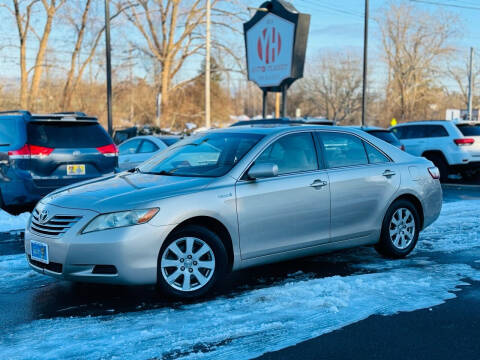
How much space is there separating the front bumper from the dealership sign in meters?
16.0

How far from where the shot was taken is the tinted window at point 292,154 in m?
5.81

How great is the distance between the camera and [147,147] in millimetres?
14234

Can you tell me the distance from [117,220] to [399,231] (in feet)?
11.2

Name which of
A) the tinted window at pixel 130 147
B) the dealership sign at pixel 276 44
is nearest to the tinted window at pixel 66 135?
the tinted window at pixel 130 147

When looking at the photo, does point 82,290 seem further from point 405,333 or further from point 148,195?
point 405,333

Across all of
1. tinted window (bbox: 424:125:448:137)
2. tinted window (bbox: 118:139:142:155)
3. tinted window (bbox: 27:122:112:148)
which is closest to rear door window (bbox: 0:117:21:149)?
tinted window (bbox: 27:122:112:148)

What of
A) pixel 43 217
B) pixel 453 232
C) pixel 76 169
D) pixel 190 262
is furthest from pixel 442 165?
pixel 43 217

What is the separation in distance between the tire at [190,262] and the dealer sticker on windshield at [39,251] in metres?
0.99

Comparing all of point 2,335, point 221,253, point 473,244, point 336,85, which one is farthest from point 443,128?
point 336,85

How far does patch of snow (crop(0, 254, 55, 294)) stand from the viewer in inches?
222

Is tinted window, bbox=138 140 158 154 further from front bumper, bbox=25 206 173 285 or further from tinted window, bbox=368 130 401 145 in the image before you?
front bumper, bbox=25 206 173 285

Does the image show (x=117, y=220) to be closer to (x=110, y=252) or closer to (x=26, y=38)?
(x=110, y=252)

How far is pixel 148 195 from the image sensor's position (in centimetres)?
502

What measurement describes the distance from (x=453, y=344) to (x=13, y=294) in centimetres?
382
